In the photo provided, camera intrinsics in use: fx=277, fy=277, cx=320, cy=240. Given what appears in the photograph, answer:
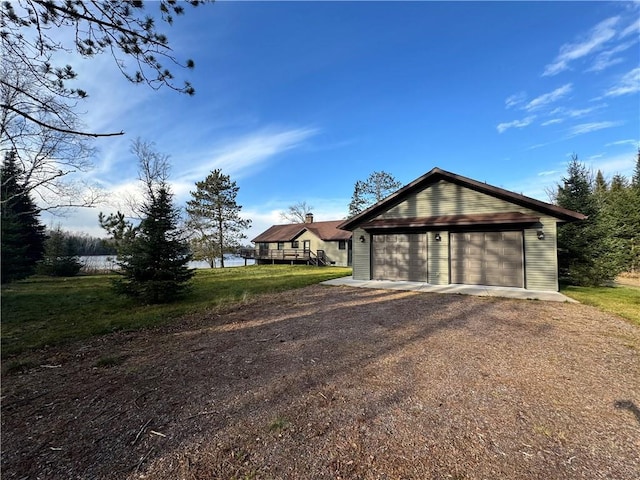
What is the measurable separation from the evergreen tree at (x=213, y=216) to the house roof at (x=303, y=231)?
4417mm

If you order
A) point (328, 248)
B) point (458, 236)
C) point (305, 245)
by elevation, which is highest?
point (458, 236)

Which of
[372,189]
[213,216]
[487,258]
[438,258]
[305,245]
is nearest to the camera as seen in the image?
[487,258]

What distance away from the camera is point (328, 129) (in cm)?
1758

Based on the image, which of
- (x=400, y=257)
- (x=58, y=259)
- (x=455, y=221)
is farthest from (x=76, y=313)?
(x=58, y=259)

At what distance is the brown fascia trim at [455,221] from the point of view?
1005cm

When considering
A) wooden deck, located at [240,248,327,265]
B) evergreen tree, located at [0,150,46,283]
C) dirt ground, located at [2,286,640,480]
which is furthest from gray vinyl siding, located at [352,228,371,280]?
wooden deck, located at [240,248,327,265]

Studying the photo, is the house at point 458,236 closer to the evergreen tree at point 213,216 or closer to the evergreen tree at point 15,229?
the evergreen tree at point 15,229

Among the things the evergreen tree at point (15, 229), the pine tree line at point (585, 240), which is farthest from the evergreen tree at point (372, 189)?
the evergreen tree at point (15, 229)

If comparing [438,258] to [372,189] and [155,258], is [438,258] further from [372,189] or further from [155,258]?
[372,189]

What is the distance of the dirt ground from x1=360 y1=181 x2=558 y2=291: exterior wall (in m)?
5.16

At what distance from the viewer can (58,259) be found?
19.4 meters

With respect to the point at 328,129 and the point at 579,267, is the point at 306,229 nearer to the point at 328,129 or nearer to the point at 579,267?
the point at 328,129

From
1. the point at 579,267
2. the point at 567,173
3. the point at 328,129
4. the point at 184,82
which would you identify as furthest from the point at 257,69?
the point at 579,267

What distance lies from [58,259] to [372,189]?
29.4 m
